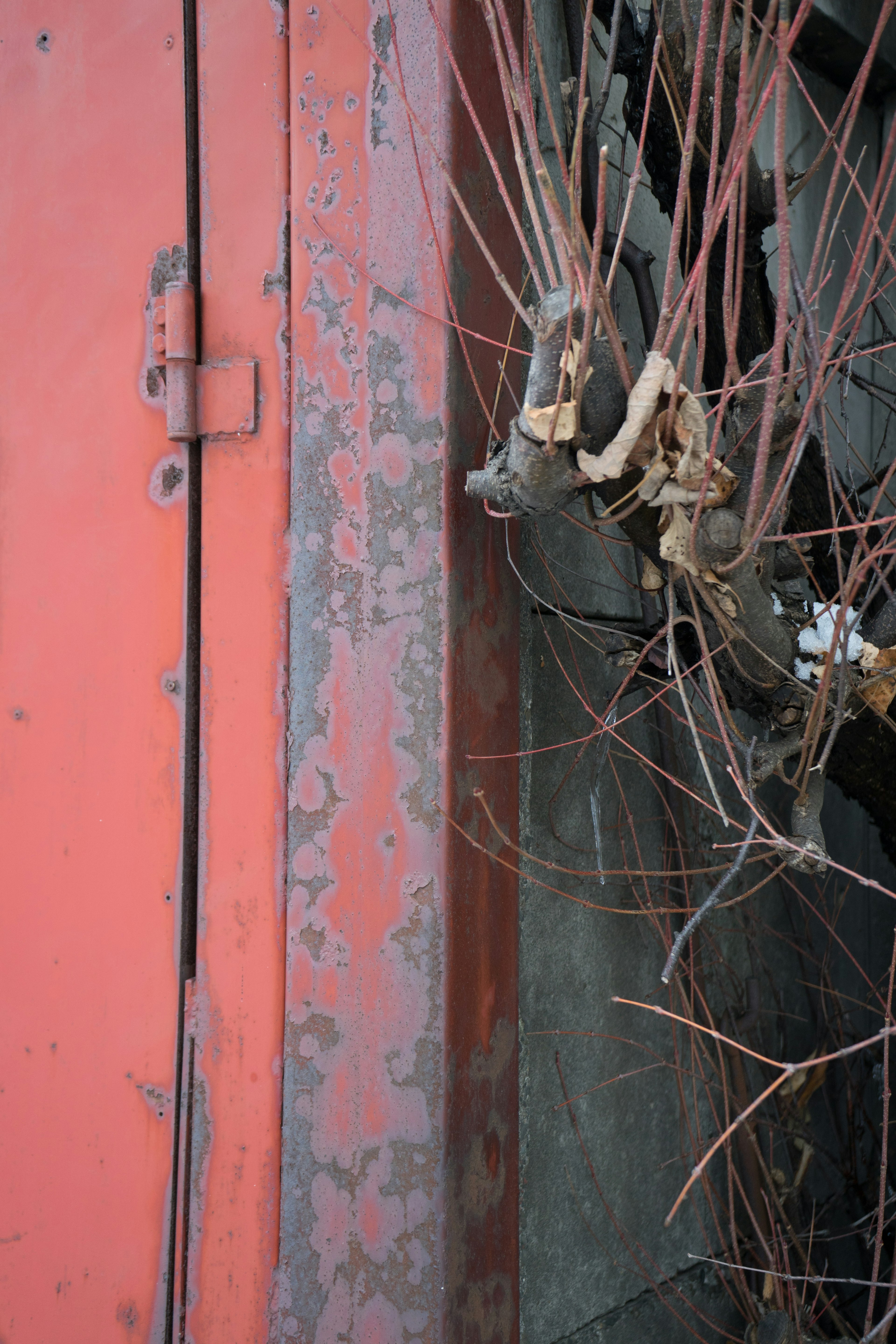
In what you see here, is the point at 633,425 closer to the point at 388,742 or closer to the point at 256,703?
the point at 388,742

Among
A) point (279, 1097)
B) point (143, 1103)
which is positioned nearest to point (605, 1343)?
point (279, 1097)

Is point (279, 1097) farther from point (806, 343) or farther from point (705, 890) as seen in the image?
point (806, 343)

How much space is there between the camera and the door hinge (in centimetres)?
161

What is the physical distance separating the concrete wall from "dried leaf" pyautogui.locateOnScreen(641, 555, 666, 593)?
222 millimetres

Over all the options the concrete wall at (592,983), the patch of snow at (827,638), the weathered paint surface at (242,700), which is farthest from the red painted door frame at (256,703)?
the patch of snow at (827,638)

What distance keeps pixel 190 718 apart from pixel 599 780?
0.80m

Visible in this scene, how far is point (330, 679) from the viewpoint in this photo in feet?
4.99

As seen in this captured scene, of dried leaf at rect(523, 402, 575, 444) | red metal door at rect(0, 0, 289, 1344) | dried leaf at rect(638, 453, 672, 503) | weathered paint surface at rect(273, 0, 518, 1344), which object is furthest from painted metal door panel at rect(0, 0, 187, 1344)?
dried leaf at rect(638, 453, 672, 503)

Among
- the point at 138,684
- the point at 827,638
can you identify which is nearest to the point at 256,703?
the point at 138,684

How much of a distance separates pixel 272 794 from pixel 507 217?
1.09 m

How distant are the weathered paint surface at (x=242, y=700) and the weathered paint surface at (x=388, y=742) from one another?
5cm

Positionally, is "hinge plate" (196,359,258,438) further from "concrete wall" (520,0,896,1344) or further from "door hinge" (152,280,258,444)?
"concrete wall" (520,0,896,1344)

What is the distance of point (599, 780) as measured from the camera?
183 cm

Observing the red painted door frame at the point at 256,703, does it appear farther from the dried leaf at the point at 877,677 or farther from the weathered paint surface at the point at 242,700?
the dried leaf at the point at 877,677
